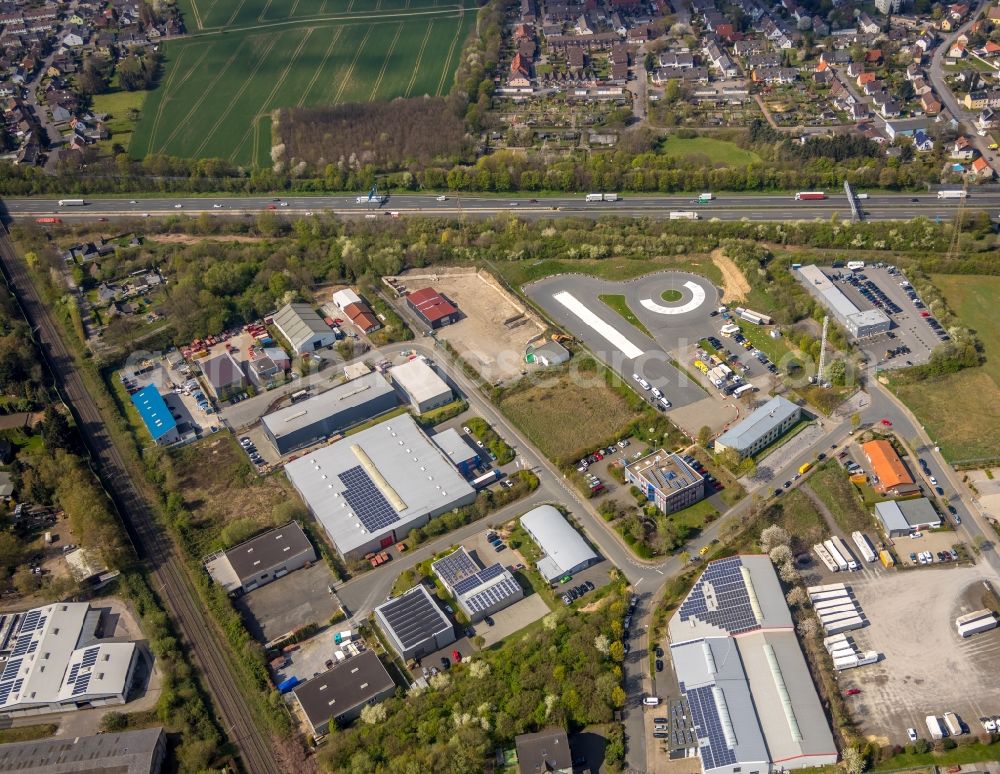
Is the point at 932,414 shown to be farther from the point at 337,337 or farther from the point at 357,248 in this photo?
the point at 357,248

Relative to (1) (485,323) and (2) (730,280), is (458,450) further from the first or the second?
(2) (730,280)

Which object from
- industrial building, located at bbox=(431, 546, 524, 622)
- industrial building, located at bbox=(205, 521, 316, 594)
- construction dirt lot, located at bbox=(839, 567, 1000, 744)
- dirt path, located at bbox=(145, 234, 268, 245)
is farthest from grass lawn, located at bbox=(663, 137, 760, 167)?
industrial building, located at bbox=(205, 521, 316, 594)

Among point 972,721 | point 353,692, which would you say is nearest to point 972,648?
point 972,721

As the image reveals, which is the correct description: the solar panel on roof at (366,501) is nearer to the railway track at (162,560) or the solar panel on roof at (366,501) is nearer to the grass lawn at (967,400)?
the railway track at (162,560)

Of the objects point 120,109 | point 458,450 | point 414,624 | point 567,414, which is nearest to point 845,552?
point 567,414

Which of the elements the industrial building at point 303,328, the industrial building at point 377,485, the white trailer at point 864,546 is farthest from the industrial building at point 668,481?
the industrial building at point 303,328
